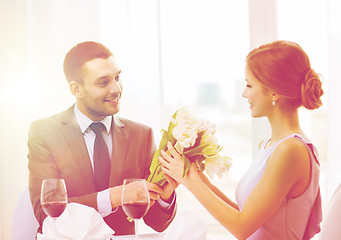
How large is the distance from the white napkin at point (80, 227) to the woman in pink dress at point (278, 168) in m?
0.39

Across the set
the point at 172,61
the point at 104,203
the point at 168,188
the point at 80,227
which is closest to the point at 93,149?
the point at 104,203

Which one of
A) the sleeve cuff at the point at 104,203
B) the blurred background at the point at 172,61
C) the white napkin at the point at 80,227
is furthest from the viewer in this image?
the blurred background at the point at 172,61

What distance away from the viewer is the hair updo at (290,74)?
6.48ft

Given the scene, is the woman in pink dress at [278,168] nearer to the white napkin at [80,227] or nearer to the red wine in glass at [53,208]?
the white napkin at [80,227]

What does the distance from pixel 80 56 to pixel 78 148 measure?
1.55 feet

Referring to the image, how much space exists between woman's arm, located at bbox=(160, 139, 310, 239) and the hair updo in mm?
206

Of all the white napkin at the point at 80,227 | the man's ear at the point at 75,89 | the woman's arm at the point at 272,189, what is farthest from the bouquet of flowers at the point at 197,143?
the man's ear at the point at 75,89

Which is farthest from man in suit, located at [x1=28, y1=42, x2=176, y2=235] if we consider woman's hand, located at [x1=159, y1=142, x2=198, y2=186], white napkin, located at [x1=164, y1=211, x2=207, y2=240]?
white napkin, located at [x1=164, y1=211, x2=207, y2=240]

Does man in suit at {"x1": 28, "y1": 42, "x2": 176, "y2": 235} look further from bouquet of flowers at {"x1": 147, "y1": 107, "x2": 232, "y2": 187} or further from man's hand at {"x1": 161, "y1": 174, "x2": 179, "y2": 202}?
bouquet of flowers at {"x1": 147, "y1": 107, "x2": 232, "y2": 187}

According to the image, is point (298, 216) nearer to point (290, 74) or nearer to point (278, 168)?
point (278, 168)

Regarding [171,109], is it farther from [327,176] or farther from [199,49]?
[327,176]

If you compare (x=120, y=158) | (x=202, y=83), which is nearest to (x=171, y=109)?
(x=202, y=83)

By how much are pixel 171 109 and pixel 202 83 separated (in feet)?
0.80

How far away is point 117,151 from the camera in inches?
95.7
